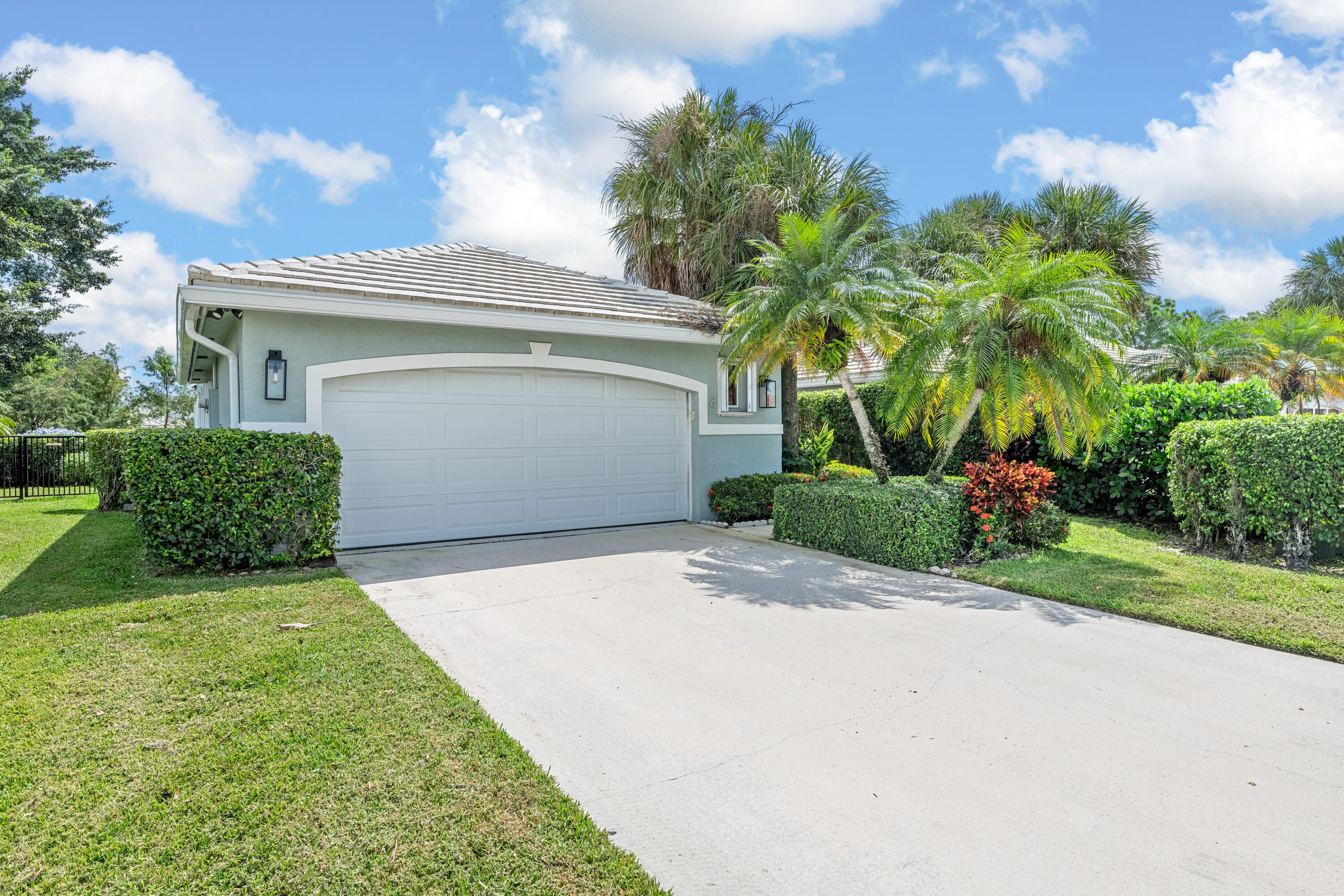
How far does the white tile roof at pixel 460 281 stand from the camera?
737 centimetres

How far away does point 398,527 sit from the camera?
27.1ft

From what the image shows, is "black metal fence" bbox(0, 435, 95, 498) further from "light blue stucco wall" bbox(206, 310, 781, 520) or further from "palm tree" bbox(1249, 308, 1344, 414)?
"palm tree" bbox(1249, 308, 1344, 414)

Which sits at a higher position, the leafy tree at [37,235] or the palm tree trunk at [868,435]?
the leafy tree at [37,235]

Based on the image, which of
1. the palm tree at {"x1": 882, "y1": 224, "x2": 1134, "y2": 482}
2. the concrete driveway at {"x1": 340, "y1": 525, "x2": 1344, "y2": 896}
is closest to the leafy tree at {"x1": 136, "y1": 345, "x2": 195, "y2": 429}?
the concrete driveway at {"x1": 340, "y1": 525, "x2": 1344, "y2": 896}

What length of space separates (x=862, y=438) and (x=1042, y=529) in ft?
24.0

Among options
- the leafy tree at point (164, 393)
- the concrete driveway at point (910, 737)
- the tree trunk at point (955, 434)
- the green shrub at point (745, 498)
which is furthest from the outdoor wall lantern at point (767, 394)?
the leafy tree at point (164, 393)

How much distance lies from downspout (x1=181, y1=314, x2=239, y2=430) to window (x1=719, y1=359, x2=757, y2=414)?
6.35m

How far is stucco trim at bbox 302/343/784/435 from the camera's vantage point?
7555 mm

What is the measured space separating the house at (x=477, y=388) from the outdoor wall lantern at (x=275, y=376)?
0.06ft

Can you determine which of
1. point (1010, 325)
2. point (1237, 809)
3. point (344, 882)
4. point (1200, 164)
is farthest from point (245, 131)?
point (1200, 164)

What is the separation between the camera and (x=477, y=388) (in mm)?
8719

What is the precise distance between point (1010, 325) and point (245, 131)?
12955 mm

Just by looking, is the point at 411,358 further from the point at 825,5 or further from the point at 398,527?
the point at 825,5

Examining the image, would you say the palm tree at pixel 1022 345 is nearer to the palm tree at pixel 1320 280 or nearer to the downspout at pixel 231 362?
the downspout at pixel 231 362
